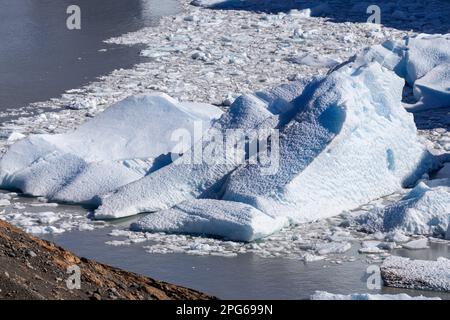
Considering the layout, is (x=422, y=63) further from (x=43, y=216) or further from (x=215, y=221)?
(x=43, y=216)

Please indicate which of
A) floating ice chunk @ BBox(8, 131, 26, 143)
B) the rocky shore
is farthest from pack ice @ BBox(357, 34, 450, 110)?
the rocky shore

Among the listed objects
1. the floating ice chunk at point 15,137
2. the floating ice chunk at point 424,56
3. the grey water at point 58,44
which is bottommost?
the grey water at point 58,44

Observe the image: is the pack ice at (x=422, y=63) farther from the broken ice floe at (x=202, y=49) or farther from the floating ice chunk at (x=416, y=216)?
the floating ice chunk at (x=416, y=216)

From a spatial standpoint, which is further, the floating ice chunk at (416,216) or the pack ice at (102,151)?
the pack ice at (102,151)

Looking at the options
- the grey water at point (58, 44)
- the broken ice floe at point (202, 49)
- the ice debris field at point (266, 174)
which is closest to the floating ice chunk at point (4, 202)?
the ice debris field at point (266, 174)

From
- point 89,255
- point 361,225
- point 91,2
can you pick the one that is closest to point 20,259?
point 89,255

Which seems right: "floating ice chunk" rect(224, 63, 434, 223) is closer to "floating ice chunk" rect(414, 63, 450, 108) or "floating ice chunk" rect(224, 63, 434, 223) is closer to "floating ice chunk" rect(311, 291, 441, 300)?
"floating ice chunk" rect(311, 291, 441, 300)
